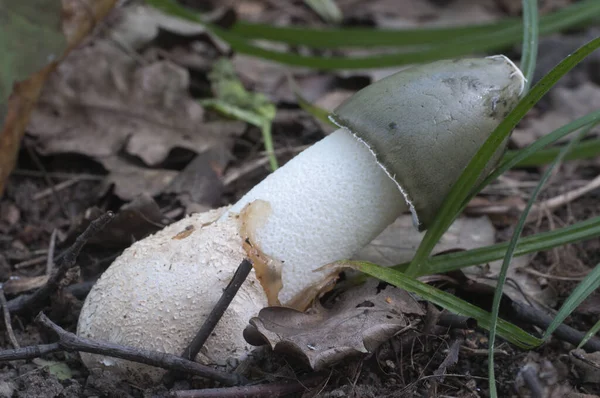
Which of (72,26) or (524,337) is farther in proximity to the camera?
(72,26)

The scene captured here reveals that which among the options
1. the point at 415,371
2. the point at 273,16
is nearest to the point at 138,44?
the point at 273,16

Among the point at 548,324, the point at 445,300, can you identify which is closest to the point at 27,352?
the point at 445,300

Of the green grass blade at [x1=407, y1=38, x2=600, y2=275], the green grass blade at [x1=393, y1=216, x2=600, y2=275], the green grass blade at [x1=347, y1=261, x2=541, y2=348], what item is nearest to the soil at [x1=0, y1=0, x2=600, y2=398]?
the green grass blade at [x1=347, y1=261, x2=541, y2=348]

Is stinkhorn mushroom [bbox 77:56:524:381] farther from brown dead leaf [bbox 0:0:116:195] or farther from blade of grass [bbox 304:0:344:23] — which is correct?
blade of grass [bbox 304:0:344:23]

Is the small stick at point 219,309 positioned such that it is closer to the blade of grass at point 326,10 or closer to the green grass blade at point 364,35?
the green grass blade at point 364,35

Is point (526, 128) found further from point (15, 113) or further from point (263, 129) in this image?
point (15, 113)

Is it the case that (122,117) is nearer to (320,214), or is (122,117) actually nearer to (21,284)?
(21,284)
